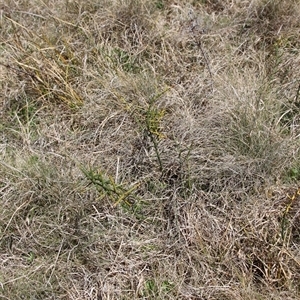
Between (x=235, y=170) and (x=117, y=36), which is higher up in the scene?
(x=235, y=170)

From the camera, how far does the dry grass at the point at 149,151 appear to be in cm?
193

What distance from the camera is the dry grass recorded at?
193 cm

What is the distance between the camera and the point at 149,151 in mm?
2229

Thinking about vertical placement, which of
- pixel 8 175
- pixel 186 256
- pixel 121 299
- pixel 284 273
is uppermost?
pixel 284 273

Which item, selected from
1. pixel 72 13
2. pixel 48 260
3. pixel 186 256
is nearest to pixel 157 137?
pixel 186 256

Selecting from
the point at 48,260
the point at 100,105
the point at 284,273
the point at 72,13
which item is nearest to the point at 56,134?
the point at 100,105

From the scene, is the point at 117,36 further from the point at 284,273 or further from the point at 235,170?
the point at 284,273

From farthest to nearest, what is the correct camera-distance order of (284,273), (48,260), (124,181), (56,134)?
(56,134) < (124,181) < (48,260) < (284,273)

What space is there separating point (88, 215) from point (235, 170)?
629 mm

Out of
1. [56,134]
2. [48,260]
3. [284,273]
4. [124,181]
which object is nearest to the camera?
[284,273]

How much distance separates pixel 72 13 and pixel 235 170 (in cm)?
135

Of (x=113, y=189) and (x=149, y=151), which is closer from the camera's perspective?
(x=113, y=189)

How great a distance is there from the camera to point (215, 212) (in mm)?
2043

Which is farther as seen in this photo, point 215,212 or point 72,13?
point 72,13
